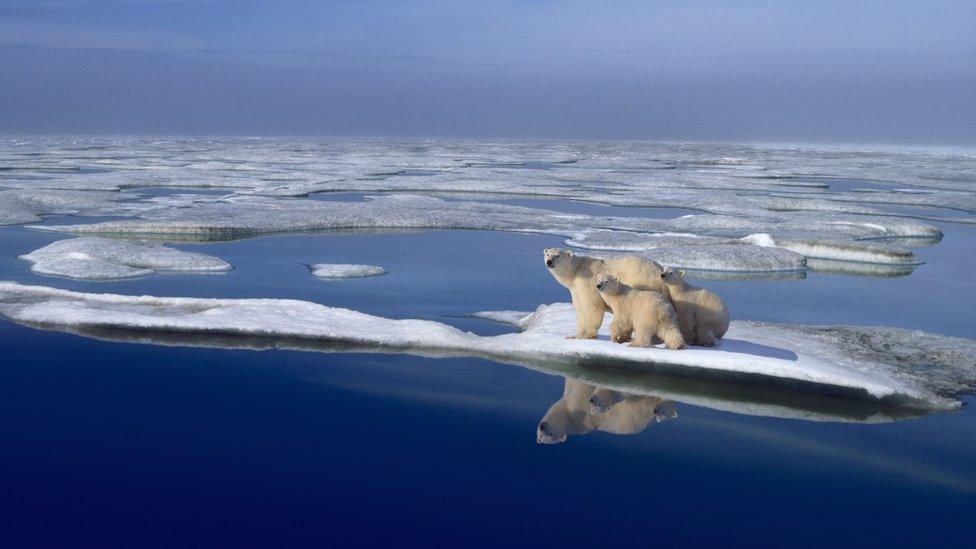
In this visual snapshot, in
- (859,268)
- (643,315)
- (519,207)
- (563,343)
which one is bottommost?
(859,268)

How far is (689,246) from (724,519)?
918 cm

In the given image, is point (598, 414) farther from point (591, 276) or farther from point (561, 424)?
point (591, 276)

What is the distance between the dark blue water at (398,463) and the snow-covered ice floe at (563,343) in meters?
0.21

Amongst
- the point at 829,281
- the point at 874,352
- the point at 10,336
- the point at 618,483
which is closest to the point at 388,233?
the point at 829,281

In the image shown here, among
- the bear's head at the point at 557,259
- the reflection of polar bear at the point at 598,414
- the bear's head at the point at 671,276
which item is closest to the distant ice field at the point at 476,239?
the bear's head at the point at 557,259

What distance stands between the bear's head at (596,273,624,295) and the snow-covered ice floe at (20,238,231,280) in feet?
19.9

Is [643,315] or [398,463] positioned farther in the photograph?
[643,315]

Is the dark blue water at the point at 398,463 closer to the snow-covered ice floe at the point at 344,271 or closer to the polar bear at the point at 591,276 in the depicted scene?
the polar bear at the point at 591,276

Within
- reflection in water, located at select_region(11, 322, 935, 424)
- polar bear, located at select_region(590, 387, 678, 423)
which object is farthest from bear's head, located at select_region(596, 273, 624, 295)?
polar bear, located at select_region(590, 387, 678, 423)

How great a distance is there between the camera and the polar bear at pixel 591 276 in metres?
6.79

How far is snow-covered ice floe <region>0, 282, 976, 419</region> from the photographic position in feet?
20.7

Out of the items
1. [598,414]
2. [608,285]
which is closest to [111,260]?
[608,285]

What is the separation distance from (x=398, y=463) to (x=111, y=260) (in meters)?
7.29

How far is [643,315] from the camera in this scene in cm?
670
